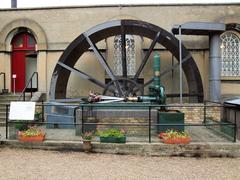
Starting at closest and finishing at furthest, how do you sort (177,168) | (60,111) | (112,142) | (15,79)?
(177,168) → (112,142) → (60,111) → (15,79)

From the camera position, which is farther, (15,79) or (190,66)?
(15,79)

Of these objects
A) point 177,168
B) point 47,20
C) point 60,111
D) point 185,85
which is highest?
point 47,20

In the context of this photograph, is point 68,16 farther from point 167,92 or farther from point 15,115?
point 15,115

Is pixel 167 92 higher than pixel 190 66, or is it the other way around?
pixel 190 66

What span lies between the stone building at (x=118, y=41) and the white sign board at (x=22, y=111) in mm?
5570

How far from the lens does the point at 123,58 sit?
1317cm

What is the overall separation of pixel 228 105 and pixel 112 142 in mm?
3537

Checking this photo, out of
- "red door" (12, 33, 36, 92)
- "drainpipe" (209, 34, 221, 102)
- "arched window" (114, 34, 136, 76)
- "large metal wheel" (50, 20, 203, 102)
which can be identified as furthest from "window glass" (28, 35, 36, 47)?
"drainpipe" (209, 34, 221, 102)

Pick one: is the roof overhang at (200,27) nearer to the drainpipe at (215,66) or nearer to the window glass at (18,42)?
the drainpipe at (215,66)

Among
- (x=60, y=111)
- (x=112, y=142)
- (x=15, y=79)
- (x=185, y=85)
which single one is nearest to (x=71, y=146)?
(x=112, y=142)

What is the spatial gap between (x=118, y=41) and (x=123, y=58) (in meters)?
2.39

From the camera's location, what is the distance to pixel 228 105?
9.94 meters

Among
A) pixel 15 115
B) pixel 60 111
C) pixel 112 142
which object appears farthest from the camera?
pixel 60 111

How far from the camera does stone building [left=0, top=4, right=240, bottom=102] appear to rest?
586 inches
